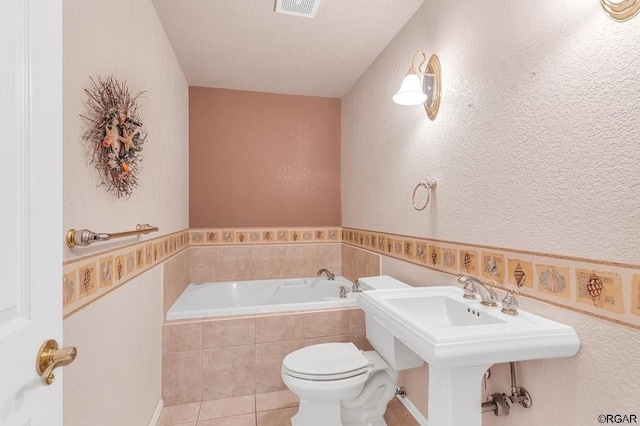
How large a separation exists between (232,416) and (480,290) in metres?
1.65

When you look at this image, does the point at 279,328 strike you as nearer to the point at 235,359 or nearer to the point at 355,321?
the point at 235,359

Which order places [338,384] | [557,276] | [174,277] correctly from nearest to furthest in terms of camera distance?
1. [557,276]
2. [338,384]
3. [174,277]

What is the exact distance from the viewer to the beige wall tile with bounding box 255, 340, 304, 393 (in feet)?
6.72

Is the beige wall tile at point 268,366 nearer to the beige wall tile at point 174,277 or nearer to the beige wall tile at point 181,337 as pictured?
the beige wall tile at point 181,337

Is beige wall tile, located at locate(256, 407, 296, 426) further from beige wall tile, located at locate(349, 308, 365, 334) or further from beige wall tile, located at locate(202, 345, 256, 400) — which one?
beige wall tile, located at locate(349, 308, 365, 334)

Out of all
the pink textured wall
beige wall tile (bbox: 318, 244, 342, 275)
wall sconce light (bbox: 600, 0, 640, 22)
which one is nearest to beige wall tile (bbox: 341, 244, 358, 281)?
beige wall tile (bbox: 318, 244, 342, 275)

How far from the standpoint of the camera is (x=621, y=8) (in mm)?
829

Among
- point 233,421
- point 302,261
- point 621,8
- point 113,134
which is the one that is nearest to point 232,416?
point 233,421

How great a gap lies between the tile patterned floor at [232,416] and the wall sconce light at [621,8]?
2.07 metres

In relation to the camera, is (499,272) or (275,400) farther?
(275,400)

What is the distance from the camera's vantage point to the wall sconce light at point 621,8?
801mm

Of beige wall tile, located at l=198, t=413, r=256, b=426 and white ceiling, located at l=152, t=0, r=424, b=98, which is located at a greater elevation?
white ceiling, located at l=152, t=0, r=424, b=98
